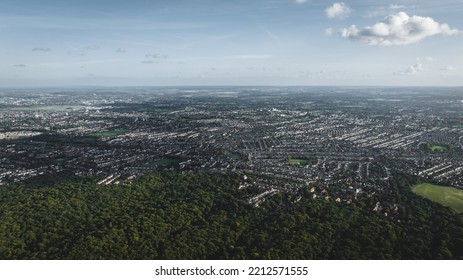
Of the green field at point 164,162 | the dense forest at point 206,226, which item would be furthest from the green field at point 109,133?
the dense forest at point 206,226

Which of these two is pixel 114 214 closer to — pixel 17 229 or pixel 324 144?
pixel 17 229

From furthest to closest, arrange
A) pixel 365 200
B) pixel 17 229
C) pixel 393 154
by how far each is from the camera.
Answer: pixel 393 154, pixel 365 200, pixel 17 229

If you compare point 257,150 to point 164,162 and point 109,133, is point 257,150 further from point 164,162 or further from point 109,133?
point 109,133

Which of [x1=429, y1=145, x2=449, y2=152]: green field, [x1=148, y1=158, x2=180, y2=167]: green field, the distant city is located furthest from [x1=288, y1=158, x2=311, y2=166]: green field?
[x1=429, y1=145, x2=449, y2=152]: green field

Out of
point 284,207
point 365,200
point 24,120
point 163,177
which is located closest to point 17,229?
point 163,177

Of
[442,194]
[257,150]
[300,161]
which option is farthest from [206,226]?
[257,150]

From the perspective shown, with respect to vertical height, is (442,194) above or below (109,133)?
below
